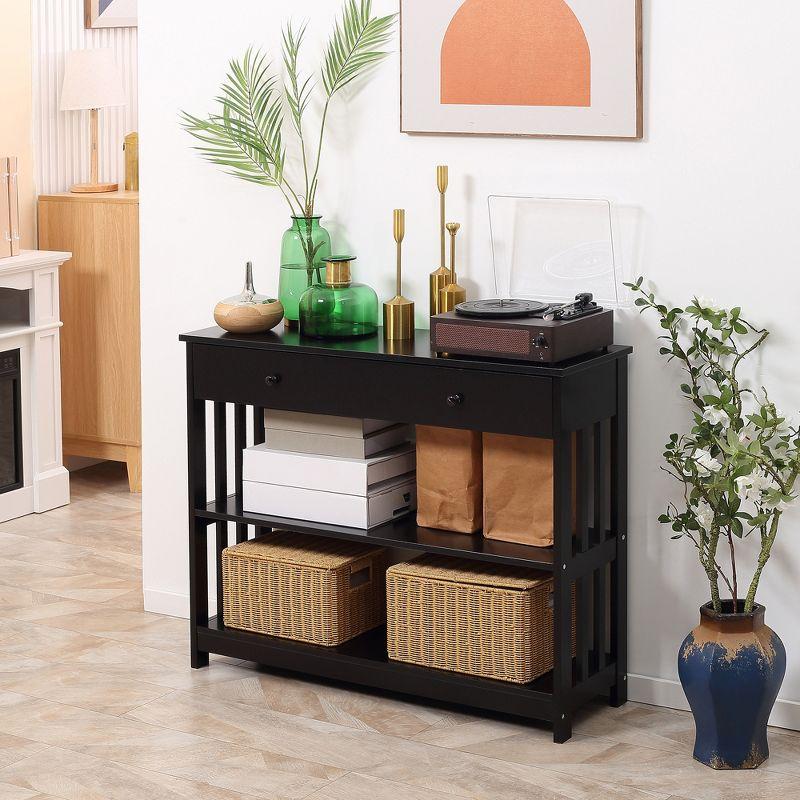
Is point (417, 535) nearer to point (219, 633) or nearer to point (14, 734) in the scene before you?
point (219, 633)

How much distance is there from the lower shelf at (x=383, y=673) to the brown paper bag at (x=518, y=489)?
13.8 inches

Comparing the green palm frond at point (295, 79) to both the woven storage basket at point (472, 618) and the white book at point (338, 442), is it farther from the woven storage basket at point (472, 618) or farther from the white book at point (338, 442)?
the woven storage basket at point (472, 618)

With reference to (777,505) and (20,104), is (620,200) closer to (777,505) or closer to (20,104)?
(777,505)

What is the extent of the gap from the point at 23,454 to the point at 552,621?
2.61 metres

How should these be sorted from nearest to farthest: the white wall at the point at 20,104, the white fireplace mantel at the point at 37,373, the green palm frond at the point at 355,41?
1. the green palm frond at the point at 355,41
2. the white fireplace mantel at the point at 37,373
3. the white wall at the point at 20,104

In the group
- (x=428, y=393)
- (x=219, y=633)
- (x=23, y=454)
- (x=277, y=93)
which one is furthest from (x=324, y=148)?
(x=23, y=454)

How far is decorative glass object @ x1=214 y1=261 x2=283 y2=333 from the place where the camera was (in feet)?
11.5

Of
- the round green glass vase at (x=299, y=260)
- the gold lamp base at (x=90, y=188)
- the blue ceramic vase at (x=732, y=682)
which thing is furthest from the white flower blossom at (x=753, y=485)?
the gold lamp base at (x=90, y=188)

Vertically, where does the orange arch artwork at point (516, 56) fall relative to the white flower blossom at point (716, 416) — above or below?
above

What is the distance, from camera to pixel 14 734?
3277 mm

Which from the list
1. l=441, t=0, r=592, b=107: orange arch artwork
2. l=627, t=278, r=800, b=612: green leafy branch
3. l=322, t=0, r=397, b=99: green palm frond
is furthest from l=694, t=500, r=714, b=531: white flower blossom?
l=322, t=0, r=397, b=99: green palm frond

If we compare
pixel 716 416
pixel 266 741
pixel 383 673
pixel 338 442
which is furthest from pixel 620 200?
pixel 266 741

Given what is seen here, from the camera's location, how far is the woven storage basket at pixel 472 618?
323cm

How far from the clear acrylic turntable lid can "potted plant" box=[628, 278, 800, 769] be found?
0.14m
